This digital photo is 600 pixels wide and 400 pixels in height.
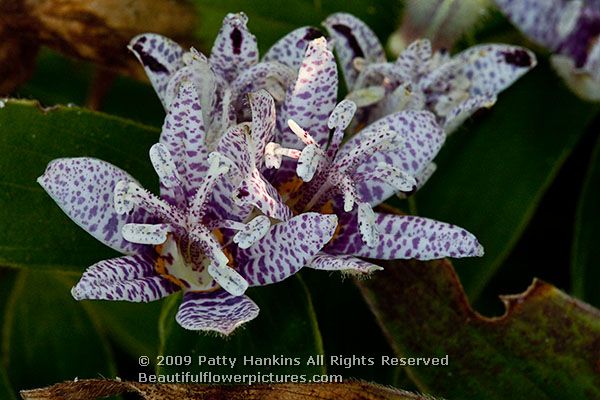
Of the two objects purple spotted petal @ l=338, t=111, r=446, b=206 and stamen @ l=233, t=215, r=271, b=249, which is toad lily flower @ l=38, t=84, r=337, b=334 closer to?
stamen @ l=233, t=215, r=271, b=249

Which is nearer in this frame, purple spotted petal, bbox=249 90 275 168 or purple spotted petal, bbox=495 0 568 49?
purple spotted petal, bbox=249 90 275 168

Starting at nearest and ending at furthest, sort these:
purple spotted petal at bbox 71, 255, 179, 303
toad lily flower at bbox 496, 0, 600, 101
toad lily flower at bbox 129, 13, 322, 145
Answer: purple spotted petal at bbox 71, 255, 179, 303 → toad lily flower at bbox 129, 13, 322, 145 → toad lily flower at bbox 496, 0, 600, 101

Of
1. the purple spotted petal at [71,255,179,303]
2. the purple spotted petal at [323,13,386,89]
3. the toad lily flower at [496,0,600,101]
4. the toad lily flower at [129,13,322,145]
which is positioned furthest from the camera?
the toad lily flower at [496,0,600,101]

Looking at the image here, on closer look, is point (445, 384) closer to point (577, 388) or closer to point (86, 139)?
point (577, 388)

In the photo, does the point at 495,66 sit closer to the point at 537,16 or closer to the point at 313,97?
the point at 537,16

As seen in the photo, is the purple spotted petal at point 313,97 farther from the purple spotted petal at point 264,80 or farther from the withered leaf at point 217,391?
the withered leaf at point 217,391

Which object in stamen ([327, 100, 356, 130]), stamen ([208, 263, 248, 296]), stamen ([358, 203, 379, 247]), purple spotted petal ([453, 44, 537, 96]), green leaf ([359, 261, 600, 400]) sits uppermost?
purple spotted petal ([453, 44, 537, 96])

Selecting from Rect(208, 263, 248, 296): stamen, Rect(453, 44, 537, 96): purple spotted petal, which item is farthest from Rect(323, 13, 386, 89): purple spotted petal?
Rect(208, 263, 248, 296): stamen

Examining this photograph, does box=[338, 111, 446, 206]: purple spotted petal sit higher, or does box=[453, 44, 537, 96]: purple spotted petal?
box=[453, 44, 537, 96]: purple spotted petal
